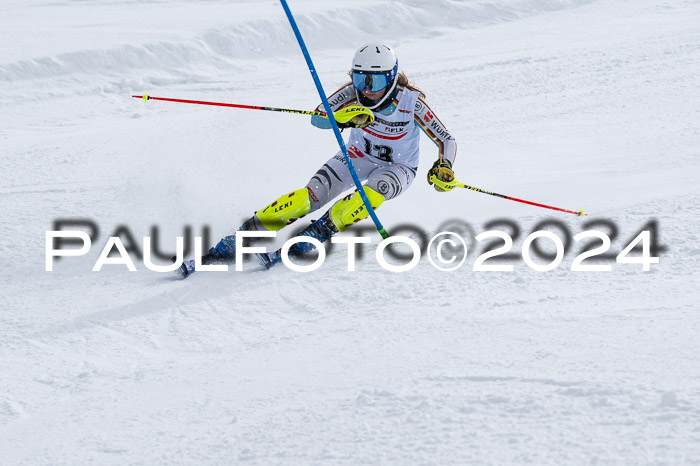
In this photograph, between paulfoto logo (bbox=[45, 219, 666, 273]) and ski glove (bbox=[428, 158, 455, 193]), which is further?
ski glove (bbox=[428, 158, 455, 193])

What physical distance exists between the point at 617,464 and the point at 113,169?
5957 millimetres

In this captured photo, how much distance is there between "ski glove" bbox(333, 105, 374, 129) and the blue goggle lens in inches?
5.5

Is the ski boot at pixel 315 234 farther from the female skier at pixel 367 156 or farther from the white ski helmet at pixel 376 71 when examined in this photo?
the white ski helmet at pixel 376 71

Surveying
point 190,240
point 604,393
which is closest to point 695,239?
point 604,393

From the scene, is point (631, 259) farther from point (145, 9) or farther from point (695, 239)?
point (145, 9)

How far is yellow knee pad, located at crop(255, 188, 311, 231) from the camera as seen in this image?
5.55 meters

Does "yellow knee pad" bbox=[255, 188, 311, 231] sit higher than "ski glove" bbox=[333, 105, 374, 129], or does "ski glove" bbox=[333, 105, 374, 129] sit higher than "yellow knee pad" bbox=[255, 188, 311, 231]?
"ski glove" bbox=[333, 105, 374, 129]

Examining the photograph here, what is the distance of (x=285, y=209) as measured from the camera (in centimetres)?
556

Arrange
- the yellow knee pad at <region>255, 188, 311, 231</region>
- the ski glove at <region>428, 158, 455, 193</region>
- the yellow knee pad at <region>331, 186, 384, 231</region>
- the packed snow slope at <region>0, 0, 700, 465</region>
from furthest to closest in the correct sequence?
the ski glove at <region>428, 158, 455, 193</region> → the yellow knee pad at <region>255, 188, 311, 231</region> → the yellow knee pad at <region>331, 186, 384, 231</region> → the packed snow slope at <region>0, 0, 700, 465</region>

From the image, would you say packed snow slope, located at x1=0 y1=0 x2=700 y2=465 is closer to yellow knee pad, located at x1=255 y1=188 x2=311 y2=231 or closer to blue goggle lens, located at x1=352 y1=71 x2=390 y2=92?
yellow knee pad, located at x1=255 y1=188 x2=311 y2=231

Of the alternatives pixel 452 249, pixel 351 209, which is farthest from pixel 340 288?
pixel 452 249

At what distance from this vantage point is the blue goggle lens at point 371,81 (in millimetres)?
5582

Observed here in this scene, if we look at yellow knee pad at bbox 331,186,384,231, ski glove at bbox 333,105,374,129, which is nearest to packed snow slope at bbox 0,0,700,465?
yellow knee pad at bbox 331,186,384,231

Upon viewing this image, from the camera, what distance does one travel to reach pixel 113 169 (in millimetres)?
7746
